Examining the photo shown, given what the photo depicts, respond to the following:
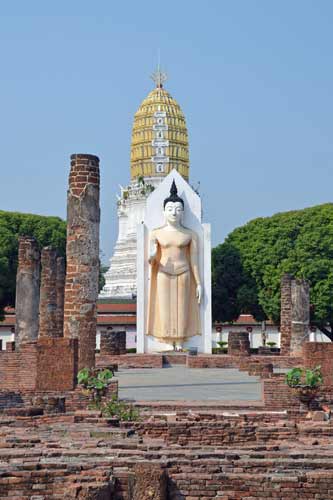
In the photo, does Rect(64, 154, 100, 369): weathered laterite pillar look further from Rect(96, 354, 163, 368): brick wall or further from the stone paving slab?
Rect(96, 354, 163, 368): brick wall

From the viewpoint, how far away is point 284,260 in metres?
38.6

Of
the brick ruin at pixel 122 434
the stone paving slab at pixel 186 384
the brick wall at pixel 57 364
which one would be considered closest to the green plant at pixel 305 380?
the brick ruin at pixel 122 434

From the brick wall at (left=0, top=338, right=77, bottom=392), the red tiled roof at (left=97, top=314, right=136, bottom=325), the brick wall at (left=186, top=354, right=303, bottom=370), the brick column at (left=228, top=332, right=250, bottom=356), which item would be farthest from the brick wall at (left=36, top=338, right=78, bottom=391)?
the red tiled roof at (left=97, top=314, right=136, bottom=325)

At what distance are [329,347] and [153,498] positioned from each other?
10.3 metres

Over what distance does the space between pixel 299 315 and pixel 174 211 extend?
5.53 m

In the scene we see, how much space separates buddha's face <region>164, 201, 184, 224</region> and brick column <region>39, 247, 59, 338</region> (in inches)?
147

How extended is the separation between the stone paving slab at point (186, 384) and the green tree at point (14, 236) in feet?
55.8

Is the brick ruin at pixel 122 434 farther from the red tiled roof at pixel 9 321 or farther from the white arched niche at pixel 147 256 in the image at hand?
the red tiled roof at pixel 9 321

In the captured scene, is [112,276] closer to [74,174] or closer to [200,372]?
[200,372]

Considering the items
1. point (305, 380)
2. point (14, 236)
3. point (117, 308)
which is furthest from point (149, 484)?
point (117, 308)

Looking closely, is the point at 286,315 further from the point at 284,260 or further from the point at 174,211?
the point at 284,260

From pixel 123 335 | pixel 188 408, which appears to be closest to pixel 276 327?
pixel 123 335

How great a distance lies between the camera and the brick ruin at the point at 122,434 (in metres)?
7.22

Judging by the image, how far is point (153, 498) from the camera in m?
7.00
